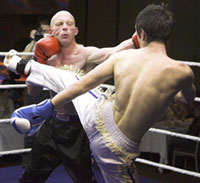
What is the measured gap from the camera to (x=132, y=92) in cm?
189

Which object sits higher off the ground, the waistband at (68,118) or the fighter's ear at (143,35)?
the fighter's ear at (143,35)

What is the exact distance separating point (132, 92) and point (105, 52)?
63cm

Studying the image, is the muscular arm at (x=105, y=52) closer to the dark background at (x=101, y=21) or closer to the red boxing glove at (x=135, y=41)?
the red boxing glove at (x=135, y=41)

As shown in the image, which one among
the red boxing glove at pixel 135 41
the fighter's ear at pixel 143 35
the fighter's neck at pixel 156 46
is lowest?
the red boxing glove at pixel 135 41

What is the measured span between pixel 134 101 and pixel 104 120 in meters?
0.18

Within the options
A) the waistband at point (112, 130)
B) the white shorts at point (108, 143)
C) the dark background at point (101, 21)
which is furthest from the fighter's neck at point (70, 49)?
the dark background at point (101, 21)

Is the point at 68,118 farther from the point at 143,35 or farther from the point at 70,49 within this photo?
the point at 143,35

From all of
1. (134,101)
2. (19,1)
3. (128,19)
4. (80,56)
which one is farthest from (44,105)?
(19,1)

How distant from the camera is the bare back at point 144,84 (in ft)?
6.12

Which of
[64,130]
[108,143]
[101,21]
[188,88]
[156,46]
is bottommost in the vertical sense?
[101,21]

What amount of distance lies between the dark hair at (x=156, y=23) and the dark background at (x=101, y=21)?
156 inches

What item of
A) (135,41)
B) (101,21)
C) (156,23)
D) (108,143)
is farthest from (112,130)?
(101,21)

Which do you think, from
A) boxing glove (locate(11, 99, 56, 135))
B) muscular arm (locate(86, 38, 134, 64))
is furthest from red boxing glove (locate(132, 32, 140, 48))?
boxing glove (locate(11, 99, 56, 135))

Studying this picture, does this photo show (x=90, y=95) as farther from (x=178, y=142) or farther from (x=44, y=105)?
(x=178, y=142)
